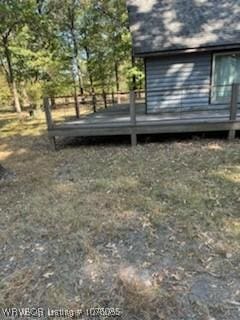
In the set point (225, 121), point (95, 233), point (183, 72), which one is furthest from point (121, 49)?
point (95, 233)

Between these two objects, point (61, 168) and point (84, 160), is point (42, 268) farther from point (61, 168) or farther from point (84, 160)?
point (84, 160)

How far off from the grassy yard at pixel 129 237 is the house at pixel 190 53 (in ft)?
11.3

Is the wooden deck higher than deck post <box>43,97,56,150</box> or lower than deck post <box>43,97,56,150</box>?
lower

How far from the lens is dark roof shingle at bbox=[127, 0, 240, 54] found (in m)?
8.91

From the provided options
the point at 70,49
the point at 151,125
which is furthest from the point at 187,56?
the point at 70,49

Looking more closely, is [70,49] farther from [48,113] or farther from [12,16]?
[48,113]

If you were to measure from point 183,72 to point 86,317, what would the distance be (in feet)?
26.8

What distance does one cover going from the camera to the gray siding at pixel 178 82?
363 inches

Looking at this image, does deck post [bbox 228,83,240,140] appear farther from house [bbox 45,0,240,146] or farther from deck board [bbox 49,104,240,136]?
house [bbox 45,0,240,146]

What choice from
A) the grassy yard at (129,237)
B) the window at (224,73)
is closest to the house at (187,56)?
the window at (224,73)

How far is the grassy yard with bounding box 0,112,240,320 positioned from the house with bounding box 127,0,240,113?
3.44 meters

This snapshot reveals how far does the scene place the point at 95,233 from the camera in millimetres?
3756

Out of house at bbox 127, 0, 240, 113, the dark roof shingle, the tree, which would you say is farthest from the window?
the tree

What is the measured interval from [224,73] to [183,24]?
1.98m
